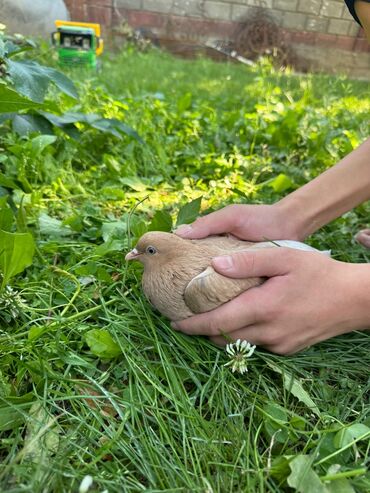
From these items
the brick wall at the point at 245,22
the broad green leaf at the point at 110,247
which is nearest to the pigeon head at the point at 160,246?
the broad green leaf at the point at 110,247

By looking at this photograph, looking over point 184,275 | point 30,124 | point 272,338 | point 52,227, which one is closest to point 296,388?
point 272,338

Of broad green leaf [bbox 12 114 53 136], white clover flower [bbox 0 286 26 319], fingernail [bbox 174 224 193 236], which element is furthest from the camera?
broad green leaf [bbox 12 114 53 136]

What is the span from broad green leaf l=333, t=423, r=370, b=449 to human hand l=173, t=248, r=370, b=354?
0.23m

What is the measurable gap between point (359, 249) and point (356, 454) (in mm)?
934

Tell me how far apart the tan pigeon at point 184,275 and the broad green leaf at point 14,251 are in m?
0.29

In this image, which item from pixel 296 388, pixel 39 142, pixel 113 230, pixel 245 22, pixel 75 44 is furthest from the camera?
pixel 245 22

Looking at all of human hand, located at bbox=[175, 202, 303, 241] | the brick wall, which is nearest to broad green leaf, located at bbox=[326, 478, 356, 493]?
human hand, located at bbox=[175, 202, 303, 241]

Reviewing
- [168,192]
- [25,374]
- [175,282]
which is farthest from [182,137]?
[25,374]

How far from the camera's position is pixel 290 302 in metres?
1.10

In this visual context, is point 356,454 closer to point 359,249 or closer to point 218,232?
point 218,232

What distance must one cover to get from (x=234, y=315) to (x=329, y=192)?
646 millimetres

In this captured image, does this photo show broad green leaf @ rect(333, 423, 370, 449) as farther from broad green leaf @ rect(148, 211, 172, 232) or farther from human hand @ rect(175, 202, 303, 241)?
broad green leaf @ rect(148, 211, 172, 232)

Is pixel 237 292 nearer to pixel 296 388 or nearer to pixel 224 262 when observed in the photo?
pixel 224 262

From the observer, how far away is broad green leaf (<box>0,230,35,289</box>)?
1.11 meters
